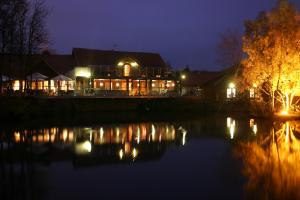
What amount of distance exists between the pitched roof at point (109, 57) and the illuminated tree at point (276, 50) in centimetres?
2242

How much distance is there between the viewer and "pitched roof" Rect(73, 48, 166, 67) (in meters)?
50.5

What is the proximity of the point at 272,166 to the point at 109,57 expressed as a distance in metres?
41.7

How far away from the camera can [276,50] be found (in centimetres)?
3098

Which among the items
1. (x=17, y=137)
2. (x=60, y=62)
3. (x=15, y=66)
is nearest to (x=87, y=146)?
(x=17, y=137)

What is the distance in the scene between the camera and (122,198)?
9844 mm

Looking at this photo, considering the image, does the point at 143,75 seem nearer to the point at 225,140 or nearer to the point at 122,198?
the point at 225,140

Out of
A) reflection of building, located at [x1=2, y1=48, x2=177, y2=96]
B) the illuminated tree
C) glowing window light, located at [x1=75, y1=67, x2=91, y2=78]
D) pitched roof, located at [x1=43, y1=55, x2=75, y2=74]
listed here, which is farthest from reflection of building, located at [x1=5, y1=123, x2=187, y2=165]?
pitched roof, located at [x1=43, y1=55, x2=75, y2=74]

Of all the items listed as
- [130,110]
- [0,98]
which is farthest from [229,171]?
[130,110]

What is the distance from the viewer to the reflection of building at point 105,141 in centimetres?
1582

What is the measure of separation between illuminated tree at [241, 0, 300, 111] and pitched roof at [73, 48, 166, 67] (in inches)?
883

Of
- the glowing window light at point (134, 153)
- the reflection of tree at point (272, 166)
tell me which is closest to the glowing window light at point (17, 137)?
the glowing window light at point (134, 153)

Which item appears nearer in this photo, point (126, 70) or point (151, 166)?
point (151, 166)

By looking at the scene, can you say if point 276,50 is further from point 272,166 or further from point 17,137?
point 17,137

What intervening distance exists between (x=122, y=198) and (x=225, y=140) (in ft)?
38.6
